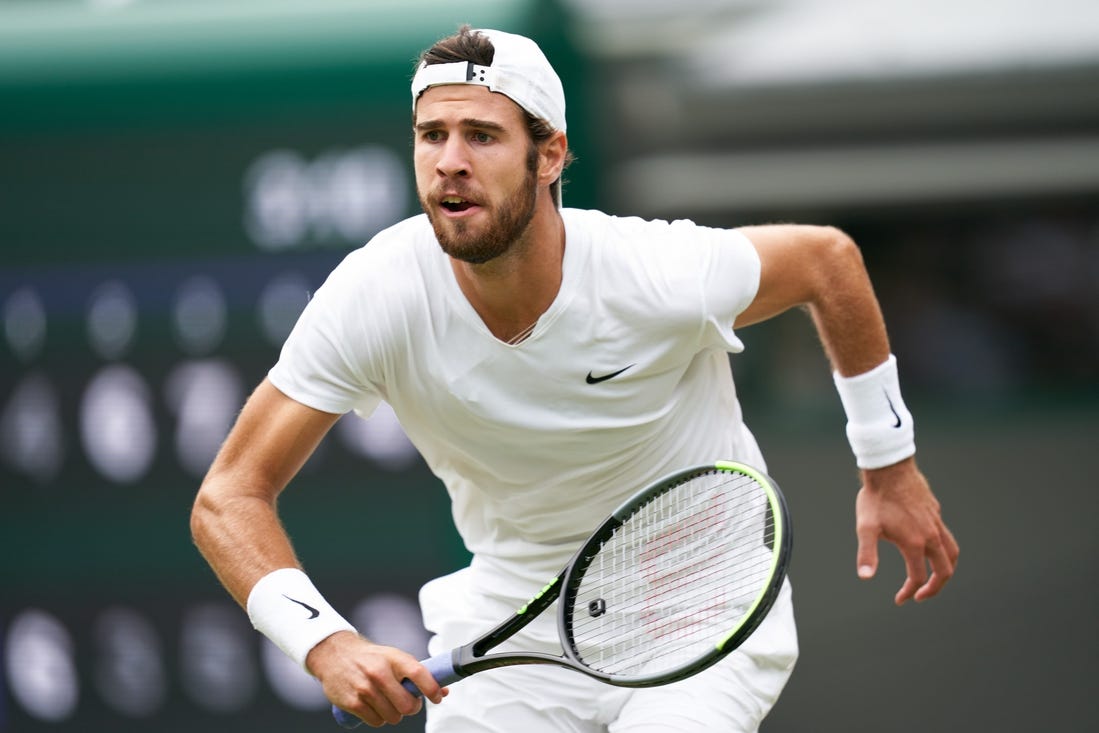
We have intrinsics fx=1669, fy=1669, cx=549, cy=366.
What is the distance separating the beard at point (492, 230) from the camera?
2.89 m

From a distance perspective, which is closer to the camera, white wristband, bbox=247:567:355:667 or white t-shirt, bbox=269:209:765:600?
white wristband, bbox=247:567:355:667

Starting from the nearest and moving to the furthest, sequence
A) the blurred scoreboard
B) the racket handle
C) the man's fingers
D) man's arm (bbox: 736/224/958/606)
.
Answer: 1. the racket handle
2. man's arm (bbox: 736/224/958/606)
3. the man's fingers
4. the blurred scoreboard

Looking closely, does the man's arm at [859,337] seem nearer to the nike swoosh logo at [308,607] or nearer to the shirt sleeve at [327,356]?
the shirt sleeve at [327,356]

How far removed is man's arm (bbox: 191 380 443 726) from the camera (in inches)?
103

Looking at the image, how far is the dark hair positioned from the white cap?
0.03 ft

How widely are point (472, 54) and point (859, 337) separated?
3.22 feet

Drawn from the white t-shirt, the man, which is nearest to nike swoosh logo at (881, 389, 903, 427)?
the man

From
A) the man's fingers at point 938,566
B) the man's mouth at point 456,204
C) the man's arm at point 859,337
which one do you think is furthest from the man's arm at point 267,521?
the man's fingers at point 938,566

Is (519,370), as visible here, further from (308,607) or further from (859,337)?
(859,337)

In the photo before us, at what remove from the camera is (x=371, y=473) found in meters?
5.52

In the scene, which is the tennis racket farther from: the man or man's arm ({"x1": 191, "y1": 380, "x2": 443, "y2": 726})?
man's arm ({"x1": 191, "y1": 380, "x2": 443, "y2": 726})

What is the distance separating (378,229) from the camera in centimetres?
548

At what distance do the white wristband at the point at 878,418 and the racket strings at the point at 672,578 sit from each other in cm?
38

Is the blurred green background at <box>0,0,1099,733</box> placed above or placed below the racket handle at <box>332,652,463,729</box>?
above
